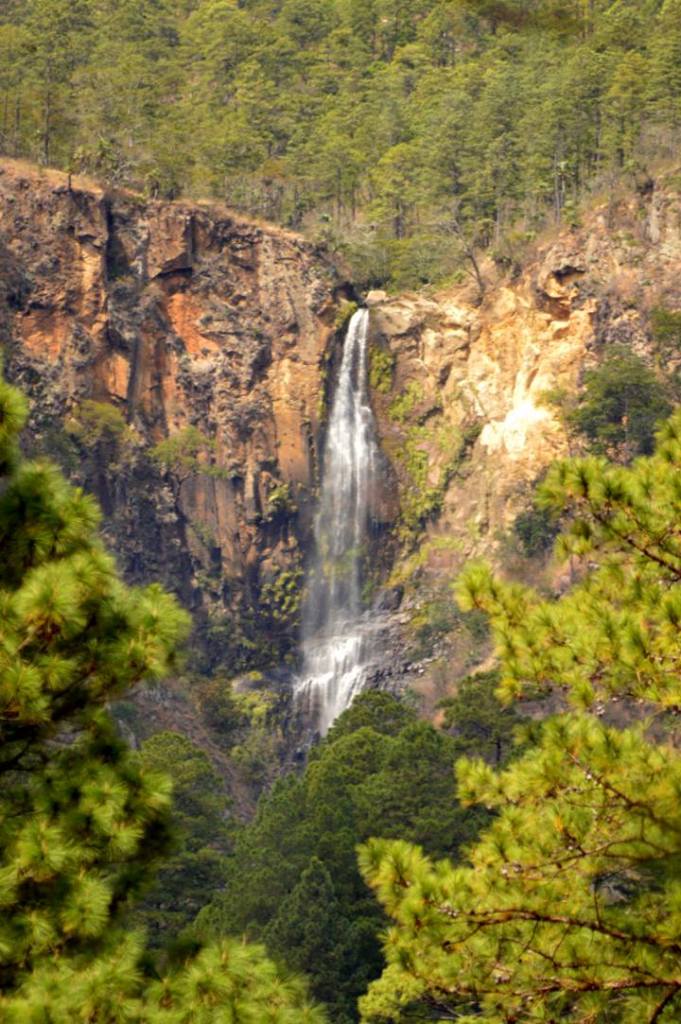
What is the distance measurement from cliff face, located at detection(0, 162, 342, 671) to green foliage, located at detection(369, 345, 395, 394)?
1.62 m

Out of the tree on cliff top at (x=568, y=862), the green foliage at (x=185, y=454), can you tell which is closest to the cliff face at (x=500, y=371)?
the green foliage at (x=185, y=454)

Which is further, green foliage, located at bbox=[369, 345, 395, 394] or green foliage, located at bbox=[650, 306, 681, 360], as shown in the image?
green foliage, located at bbox=[369, 345, 395, 394]

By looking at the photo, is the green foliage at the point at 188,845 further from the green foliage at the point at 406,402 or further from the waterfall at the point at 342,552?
the green foliage at the point at 406,402

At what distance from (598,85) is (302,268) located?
1293cm

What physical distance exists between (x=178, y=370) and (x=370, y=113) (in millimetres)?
19606

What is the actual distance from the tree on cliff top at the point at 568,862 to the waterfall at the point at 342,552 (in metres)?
42.1

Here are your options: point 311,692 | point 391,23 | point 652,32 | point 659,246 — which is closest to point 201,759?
point 311,692

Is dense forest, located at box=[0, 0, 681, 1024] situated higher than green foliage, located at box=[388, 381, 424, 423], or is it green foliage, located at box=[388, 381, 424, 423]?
dense forest, located at box=[0, 0, 681, 1024]

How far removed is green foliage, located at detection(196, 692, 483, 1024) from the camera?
109 feet

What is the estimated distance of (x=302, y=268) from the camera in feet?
197

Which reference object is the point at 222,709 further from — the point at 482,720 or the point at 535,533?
the point at 482,720

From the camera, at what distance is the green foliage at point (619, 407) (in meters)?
53.0

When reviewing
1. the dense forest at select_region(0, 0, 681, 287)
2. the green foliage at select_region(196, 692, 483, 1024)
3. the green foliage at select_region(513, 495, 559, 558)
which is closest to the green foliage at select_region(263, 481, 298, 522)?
the green foliage at select_region(513, 495, 559, 558)

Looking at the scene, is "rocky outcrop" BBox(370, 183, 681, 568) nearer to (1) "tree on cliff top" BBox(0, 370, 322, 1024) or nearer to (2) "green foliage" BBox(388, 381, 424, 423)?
(2) "green foliage" BBox(388, 381, 424, 423)
